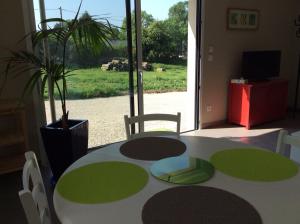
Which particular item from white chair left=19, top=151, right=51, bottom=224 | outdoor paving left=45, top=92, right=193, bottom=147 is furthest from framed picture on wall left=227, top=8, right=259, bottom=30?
white chair left=19, top=151, right=51, bottom=224

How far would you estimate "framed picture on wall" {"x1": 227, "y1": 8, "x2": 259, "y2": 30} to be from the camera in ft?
14.4

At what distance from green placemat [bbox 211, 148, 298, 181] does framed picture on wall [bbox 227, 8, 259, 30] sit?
332 centimetres

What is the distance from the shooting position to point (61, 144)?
102 inches

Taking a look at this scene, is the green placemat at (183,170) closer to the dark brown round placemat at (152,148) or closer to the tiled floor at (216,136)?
the dark brown round placemat at (152,148)

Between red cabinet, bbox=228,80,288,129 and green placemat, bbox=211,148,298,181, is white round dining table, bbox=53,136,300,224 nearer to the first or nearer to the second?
green placemat, bbox=211,148,298,181

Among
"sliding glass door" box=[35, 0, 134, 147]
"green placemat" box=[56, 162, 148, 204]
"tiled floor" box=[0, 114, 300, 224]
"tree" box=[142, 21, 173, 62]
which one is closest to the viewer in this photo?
"green placemat" box=[56, 162, 148, 204]

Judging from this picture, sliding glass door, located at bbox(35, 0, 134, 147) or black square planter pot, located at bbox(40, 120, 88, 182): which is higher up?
sliding glass door, located at bbox(35, 0, 134, 147)

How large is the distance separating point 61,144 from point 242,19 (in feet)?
11.8

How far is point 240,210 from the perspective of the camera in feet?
3.46

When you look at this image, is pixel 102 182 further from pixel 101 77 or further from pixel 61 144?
pixel 101 77

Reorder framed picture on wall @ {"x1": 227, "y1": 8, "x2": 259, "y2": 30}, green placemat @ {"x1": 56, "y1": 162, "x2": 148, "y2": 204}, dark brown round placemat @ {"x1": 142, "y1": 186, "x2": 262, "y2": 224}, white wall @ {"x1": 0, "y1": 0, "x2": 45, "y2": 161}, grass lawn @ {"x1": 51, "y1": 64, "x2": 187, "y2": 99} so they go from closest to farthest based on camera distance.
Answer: dark brown round placemat @ {"x1": 142, "y1": 186, "x2": 262, "y2": 224}
green placemat @ {"x1": 56, "y1": 162, "x2": 148, "y2": 204}
white wall @ {"x1": 0, "y1": 0, "x2": 45, "y2": 161}
grass lawn @ {"x1": 51, "y1": 64, "x2": 187, "y2": 99}
framed picture on wall @ {"x1": 227, "y1": 8, "x2": 259, "y2": 30}

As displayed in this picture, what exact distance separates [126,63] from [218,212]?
9.34ft

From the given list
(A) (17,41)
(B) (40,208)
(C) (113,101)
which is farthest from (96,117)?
(B) (40,208)

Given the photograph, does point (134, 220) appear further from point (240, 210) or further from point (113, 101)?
point (113, 101)
